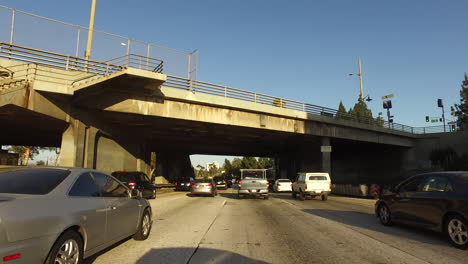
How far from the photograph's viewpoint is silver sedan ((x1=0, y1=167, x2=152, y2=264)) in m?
3.33

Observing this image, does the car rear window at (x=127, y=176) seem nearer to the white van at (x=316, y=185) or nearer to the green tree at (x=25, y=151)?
the white van at (x=316, y=185)

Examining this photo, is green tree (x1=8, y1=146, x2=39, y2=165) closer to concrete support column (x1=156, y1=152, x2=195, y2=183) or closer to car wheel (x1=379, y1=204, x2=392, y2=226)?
concrete support column (x1=156, y1=152, x2=195, y2=183)

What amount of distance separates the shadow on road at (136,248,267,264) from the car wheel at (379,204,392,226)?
546 centimetres

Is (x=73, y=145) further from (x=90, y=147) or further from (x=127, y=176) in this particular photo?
(x=127, y=176)

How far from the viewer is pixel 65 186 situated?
171 inches

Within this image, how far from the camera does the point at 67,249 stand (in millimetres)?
4023

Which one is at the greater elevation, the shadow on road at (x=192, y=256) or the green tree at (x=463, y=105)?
the green tree at (x=463, y=105)

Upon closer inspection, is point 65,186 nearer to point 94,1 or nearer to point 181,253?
point 181,253

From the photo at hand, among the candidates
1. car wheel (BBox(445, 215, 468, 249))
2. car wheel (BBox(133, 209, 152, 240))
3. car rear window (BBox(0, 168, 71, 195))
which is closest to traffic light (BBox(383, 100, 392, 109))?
car wheel (BBox(445, 215, 468, 249))

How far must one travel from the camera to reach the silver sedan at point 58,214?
3326mm

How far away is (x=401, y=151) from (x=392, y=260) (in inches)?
1685

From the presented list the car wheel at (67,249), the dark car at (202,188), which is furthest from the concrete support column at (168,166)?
the car wheel at (67,249)

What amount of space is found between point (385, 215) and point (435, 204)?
2.33 metres

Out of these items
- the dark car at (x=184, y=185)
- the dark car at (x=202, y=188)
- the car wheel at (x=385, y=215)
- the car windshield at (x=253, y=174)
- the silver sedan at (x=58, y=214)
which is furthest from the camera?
the dark car at (x=184, y=185)
